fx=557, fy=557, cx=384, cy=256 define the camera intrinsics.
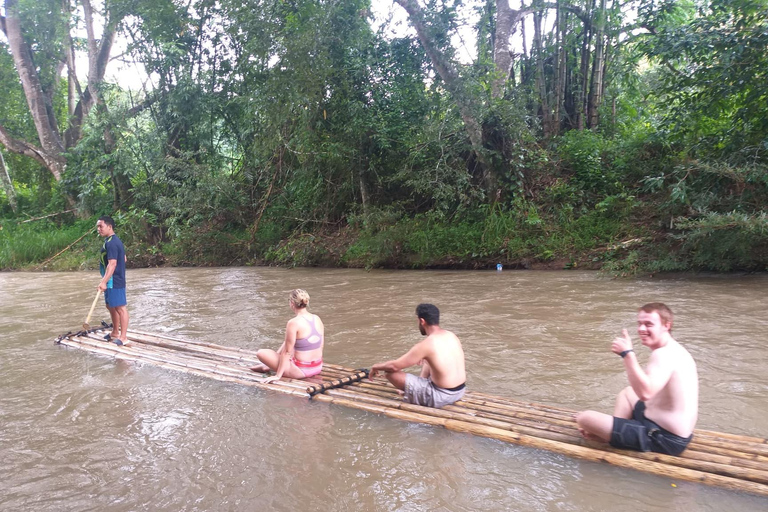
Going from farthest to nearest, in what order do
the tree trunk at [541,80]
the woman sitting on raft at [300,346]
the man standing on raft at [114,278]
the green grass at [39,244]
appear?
the green grass at [39,244], the tree trunk at [541,80], the man standing on raft at [114,278], the woman sitting on raft at [300,346]

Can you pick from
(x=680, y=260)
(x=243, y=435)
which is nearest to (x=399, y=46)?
(x=680, y=260)

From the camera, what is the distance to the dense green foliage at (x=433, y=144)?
991 cm

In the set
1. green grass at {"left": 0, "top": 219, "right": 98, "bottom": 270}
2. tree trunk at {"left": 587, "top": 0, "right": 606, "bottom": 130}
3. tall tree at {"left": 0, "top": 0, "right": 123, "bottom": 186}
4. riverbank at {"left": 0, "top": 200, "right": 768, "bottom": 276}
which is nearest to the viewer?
riverbank at {"left": 0, "top": 200, "right": 768, "bottom": 276}

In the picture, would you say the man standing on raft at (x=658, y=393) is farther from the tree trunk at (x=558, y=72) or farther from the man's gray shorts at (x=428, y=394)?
the tree trunk at (x=558, y=72)

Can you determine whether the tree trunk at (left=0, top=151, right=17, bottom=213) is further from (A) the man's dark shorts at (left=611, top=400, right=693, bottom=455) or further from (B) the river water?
(A) the man's dark shorts at (left=611, top=400, right=693, bottom=455)

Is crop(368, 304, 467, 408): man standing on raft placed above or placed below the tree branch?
below

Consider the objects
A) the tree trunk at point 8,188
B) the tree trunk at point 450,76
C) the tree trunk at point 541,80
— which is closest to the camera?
the tree trunk at point 450,76

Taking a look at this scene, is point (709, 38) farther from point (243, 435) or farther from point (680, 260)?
point (243, 435)

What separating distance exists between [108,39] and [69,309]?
13.5 metres

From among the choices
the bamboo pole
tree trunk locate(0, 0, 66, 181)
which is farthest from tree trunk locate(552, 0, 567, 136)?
tree trunk locate(0, 0, 66, 181)

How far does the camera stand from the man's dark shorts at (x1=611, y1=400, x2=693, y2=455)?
3.14m

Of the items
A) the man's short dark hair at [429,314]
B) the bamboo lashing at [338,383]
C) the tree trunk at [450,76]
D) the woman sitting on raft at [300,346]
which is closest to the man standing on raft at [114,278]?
the woman sitting on raft at [300,346]

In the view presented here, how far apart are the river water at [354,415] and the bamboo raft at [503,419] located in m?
0.08

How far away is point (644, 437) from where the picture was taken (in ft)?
10.5
